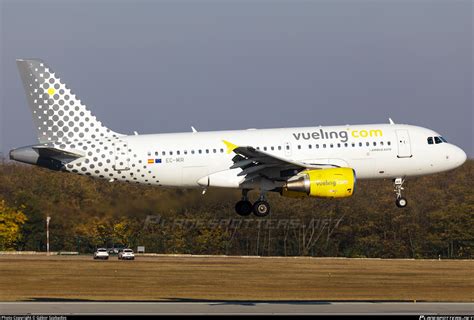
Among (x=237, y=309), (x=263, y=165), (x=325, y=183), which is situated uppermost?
(x=263, y=165)

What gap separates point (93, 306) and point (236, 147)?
11.8m

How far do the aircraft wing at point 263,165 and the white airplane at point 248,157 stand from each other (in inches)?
2.0

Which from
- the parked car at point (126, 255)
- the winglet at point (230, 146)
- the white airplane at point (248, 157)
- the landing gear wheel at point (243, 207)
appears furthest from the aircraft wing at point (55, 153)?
the parked car at point (126, 255)

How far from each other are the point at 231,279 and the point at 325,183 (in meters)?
23.7

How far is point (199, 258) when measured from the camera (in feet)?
332

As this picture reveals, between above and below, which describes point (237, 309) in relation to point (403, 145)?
below

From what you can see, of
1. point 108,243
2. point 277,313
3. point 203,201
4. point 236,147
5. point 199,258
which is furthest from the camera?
point 199,258

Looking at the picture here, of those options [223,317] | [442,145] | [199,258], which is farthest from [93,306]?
[199,258]

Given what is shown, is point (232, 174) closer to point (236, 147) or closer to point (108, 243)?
point (236, 147)

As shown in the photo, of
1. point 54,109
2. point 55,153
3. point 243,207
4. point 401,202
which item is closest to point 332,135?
point 401,202

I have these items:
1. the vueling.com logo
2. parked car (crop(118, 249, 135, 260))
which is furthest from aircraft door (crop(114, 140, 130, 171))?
parked car (crop(118, 249, 135, 260))

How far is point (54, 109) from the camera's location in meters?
56.4

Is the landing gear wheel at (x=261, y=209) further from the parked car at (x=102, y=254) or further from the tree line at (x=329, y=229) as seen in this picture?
the parked car at (x=102, y=254)

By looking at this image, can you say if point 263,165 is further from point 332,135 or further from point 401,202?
point 401,202
